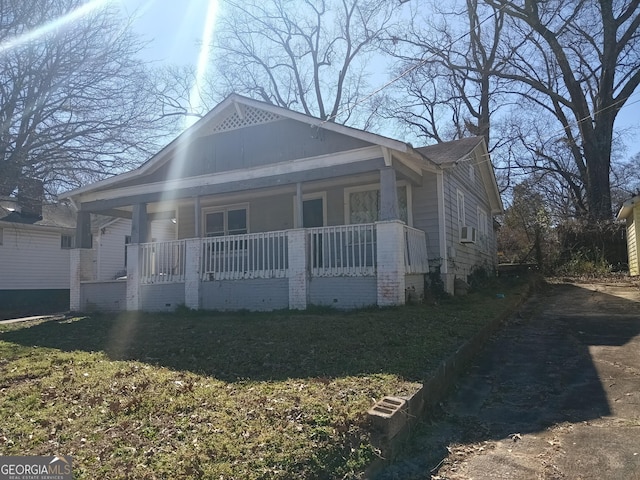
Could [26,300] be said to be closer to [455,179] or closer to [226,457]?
[455,179]

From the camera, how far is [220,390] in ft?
15.5

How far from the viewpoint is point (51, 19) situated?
1485 centimetres

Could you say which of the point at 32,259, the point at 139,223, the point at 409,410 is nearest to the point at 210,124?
the point at 139,223

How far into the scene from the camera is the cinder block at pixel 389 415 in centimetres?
368

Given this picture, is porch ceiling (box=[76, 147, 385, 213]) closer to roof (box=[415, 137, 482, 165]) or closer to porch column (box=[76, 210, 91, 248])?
porch column (box=[76, 210, 91, 248])

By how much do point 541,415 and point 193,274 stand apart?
8626 millimetres

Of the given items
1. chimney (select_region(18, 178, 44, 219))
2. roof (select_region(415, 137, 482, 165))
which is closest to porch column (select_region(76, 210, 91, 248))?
chimney (select_region(18, 178, 44, 219))

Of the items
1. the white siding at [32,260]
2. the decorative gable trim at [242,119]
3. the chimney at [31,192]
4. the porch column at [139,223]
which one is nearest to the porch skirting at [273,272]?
the porch column at [139,223]

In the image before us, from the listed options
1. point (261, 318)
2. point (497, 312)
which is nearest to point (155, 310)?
point (261, 318)

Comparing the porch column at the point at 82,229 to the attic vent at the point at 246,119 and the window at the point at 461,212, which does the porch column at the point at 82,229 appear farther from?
the window at the point at 461,212

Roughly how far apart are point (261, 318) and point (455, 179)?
7.18m

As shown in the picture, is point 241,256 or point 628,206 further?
point 628,206

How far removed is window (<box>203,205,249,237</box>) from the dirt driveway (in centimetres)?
887

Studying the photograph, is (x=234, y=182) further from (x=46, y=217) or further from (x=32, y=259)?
(x=46, y=217)
